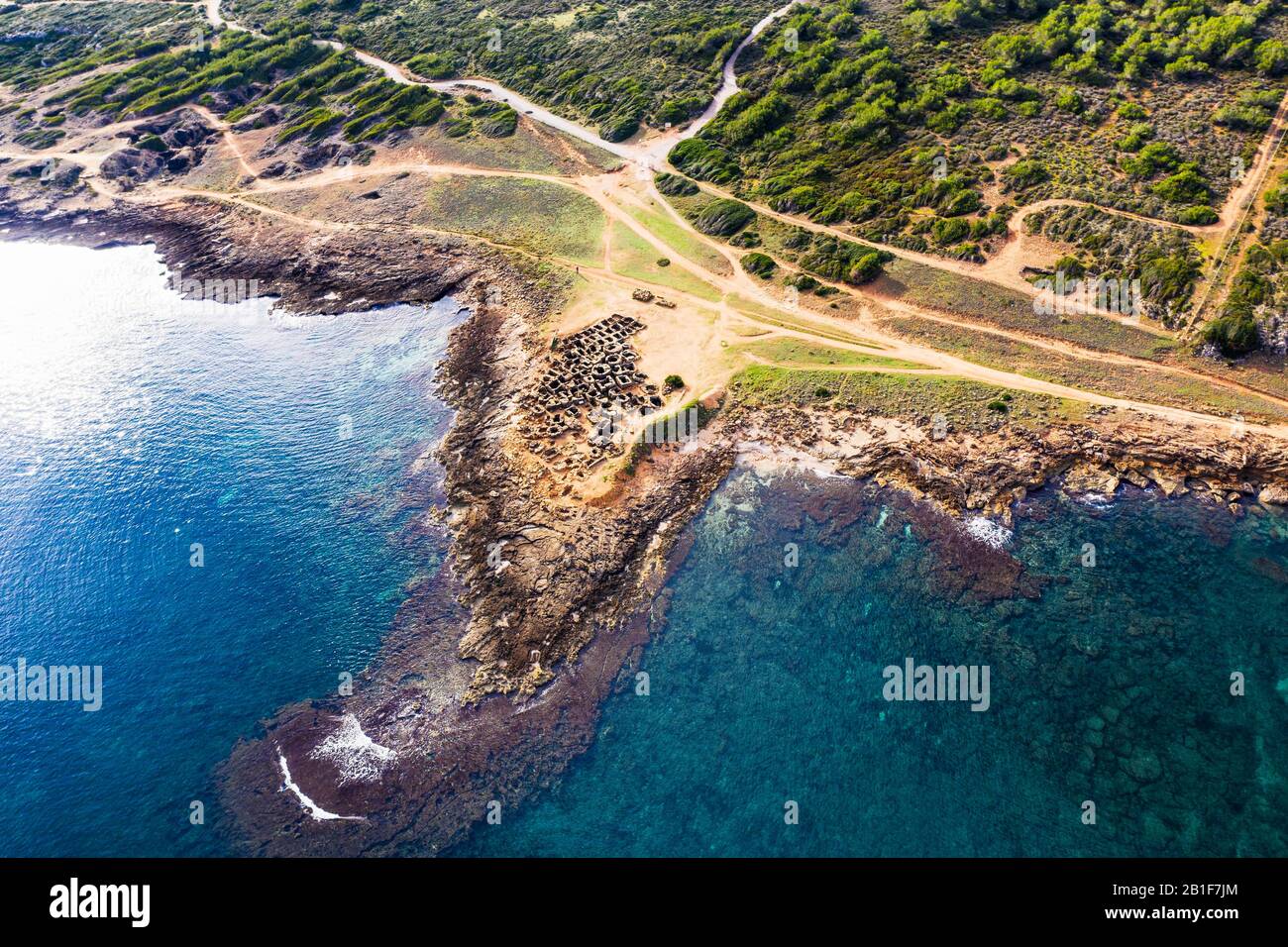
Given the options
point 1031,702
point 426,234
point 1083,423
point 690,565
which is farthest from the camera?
point 426,234

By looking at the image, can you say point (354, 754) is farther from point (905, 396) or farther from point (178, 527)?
point (905, 396)

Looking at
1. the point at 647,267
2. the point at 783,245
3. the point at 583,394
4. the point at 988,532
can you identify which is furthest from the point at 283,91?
the point at 988,532

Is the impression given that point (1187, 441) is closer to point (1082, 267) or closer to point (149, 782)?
point (1082, 267)

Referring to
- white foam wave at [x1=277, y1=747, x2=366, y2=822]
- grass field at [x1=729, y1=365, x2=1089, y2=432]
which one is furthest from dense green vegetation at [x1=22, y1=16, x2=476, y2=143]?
white foam wave at [x1=277, y1=747, x2=366, y2=822]

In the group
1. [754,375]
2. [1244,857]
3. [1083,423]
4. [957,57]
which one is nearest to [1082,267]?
[1083,423]

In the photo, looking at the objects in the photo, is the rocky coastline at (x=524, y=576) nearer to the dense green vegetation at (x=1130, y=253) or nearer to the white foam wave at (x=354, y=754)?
the white foam wave at (x=354, y=754)

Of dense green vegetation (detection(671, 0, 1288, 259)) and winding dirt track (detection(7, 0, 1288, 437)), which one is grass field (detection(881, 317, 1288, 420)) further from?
dense green vegetation (detection(671, 0, 1288, 259))
